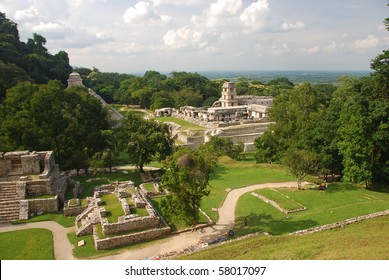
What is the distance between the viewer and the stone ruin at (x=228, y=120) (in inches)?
1845

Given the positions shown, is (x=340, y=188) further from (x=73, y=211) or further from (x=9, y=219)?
(x=9, y=219)

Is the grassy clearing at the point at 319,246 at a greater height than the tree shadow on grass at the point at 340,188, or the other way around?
the grassy clearing at the point at 319,246

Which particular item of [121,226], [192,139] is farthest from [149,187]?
[192,139]

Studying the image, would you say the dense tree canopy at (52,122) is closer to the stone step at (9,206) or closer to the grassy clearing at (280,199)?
the stone step at (9,206)

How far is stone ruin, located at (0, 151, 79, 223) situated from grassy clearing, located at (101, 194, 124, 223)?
331 centimetres

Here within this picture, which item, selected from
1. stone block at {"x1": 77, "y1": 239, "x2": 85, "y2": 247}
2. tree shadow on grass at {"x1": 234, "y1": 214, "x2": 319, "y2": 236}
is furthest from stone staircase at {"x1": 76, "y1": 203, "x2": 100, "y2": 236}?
tree shadow on grass at {"x1": 234, "y1": 214, "x2": 319, "y2": 236}

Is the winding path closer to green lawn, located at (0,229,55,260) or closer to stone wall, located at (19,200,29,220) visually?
green lawn, located at (0,229,55,260)

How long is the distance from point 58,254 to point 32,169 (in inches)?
387

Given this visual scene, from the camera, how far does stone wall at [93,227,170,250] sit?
15.9 m

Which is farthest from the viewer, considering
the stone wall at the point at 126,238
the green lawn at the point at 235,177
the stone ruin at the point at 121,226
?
the green lawn at the point at 235,177

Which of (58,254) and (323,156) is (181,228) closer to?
(58,254)

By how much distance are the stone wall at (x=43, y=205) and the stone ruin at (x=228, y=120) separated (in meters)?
25.5

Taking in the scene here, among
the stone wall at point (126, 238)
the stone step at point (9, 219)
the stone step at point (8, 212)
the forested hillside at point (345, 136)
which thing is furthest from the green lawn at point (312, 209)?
the stone step at point (8, 212)

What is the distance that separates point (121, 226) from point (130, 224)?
50 centimetres
